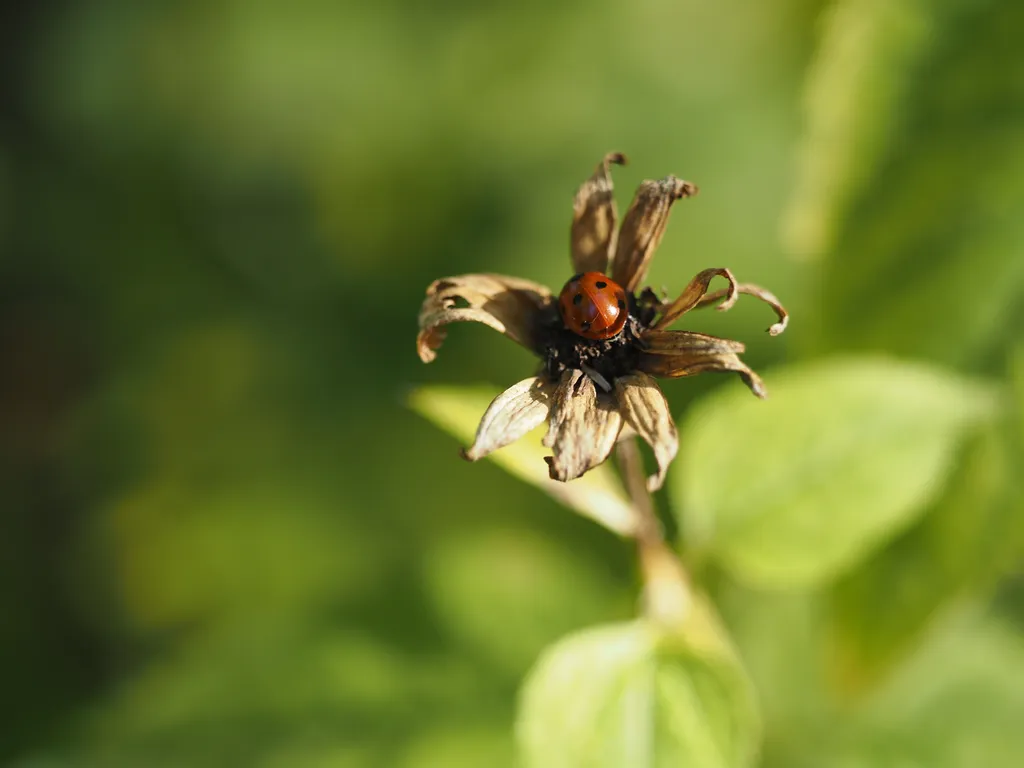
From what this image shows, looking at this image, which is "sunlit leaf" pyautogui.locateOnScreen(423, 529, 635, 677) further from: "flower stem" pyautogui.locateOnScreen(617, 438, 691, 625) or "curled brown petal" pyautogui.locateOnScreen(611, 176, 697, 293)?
"curled brown petal" pyautogui.locateOnScreen(611, 176, 697, 293)

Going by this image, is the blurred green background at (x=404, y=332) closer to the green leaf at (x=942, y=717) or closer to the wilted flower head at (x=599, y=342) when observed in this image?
the green leaf at (x=942, y=717)

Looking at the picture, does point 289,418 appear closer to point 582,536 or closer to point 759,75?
point 582,536

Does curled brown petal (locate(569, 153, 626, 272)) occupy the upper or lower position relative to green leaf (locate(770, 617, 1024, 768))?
upper

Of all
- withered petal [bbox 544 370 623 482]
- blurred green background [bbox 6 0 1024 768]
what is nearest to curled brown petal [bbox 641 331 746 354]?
withered petal [bbox 544 370 623 482]

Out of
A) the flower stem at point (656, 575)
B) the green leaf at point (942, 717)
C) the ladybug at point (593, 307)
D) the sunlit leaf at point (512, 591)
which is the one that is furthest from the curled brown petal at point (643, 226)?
the green leaf at point (942, 717)

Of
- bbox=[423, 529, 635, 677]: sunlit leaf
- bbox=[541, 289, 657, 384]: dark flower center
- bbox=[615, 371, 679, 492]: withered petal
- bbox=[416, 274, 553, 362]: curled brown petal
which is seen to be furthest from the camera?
bbox=[423, 529, 635, 677]: sunlit leaf

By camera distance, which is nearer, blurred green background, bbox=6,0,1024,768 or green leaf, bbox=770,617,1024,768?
blurred green background, bbox=6,0,1024,768

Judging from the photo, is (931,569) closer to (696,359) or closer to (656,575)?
(656,575)
